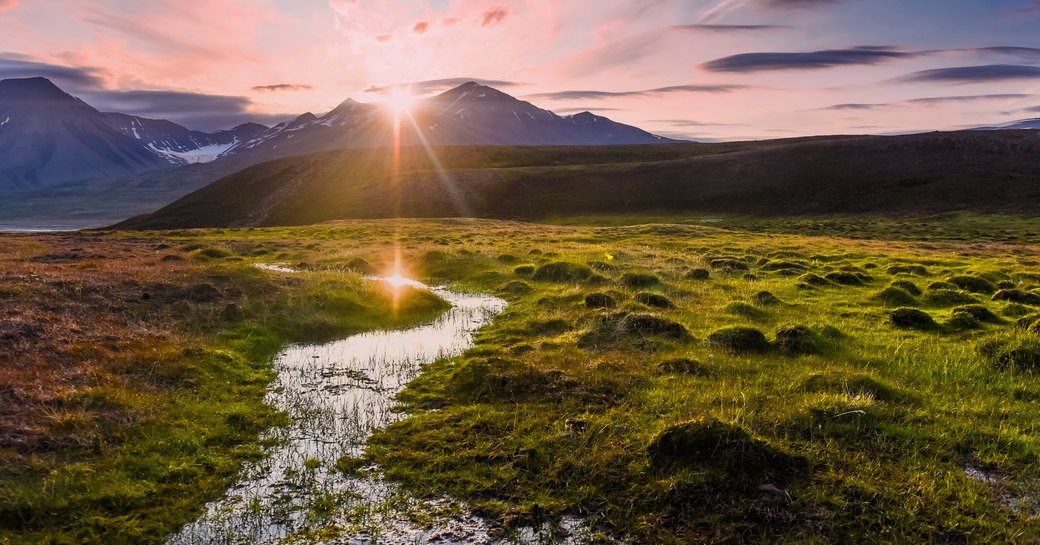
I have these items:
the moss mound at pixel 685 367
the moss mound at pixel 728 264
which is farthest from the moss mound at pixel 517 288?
the moss mound at pixel 685 367

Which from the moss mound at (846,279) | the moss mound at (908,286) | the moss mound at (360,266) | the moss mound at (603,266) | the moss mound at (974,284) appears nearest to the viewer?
the moss mound at (908,286)

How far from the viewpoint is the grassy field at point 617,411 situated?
26.4ft

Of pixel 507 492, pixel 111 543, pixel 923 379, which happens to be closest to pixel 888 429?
pixel 923 379

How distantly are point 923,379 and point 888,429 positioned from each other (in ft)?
12.8

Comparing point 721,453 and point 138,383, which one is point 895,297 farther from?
point 138,383

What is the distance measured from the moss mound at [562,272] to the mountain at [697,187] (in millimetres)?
96978

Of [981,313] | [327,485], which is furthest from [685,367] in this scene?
[981,313]

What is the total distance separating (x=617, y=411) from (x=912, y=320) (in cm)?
1319

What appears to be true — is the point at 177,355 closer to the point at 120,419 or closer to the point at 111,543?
the point at 120,419

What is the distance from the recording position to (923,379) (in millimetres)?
12641

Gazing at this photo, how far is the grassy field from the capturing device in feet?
26.4

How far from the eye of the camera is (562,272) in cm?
2975

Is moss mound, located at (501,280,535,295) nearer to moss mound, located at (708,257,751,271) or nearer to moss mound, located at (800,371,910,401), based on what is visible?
moss mound, located at (708,257,751,271)

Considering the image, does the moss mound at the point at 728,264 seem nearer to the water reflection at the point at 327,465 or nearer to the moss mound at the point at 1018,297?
the moss mound at the point at 1018,297
